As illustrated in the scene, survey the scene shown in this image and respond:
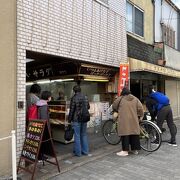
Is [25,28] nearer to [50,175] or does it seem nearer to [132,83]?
[50,175]

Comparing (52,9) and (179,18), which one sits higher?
(179,18)

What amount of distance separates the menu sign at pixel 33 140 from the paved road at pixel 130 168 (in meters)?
0.70

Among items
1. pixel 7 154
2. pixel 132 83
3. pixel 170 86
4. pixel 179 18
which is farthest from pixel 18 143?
pixel 179 18

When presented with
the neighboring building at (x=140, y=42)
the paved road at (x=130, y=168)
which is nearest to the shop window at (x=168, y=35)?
the neighboring building at (x=140, y=42)

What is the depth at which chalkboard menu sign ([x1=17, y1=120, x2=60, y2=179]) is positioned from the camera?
6.06m

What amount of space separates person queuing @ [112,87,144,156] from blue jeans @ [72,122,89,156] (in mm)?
967

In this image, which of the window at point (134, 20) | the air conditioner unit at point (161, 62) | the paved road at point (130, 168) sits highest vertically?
the window at point (134, 20)

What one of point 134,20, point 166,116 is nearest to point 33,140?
point 166,116

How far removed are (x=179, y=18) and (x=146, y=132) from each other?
1282 cm

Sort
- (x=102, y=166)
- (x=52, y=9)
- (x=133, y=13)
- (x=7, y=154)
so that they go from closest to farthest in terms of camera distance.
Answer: (x=7, y=154) < (x=102, y=166) < (x=52, y=9) < (x=133, y=13)

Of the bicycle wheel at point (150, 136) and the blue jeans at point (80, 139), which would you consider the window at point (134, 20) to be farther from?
the blue jeans at point (80, 139)

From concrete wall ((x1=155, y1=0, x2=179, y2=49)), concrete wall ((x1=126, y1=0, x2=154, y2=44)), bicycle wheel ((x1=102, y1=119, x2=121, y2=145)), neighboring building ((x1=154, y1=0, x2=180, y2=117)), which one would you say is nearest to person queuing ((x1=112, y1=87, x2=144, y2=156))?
bicycle wheel ((x1=102, y1=119, x2=121, y2=145))

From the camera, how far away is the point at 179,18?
1958cm

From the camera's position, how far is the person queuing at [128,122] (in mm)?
8156
